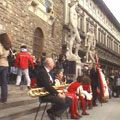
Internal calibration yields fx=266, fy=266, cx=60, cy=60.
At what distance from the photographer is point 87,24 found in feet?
97.5

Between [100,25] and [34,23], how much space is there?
887 inches

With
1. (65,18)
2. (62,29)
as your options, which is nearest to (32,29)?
(62,29)

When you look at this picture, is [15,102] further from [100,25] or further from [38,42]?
[100,25]

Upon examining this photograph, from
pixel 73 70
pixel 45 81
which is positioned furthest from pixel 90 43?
pixel 45 81

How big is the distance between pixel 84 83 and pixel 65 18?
1459 centimetres

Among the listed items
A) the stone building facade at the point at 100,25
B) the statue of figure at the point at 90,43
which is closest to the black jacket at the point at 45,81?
the statue of figure at the point at 90,43

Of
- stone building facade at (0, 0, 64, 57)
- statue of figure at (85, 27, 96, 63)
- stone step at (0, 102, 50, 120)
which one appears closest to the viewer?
stone step at (0, 102, 50, 120)

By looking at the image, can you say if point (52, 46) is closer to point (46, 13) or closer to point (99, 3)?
point (46, 13)

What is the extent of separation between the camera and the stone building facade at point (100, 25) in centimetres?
2714

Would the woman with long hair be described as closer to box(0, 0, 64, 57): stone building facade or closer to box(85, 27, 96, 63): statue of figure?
box(0, 0, 64, 57): stone building facade

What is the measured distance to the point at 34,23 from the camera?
47.3 feet

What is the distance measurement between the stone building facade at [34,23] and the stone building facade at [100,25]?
2.62 meters

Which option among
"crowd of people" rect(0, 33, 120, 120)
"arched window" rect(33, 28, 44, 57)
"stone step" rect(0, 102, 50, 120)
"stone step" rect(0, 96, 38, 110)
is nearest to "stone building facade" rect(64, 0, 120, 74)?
"arched window" rect(33, 28, 44, 57)

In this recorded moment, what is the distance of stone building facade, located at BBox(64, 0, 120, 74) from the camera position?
1069 inches
